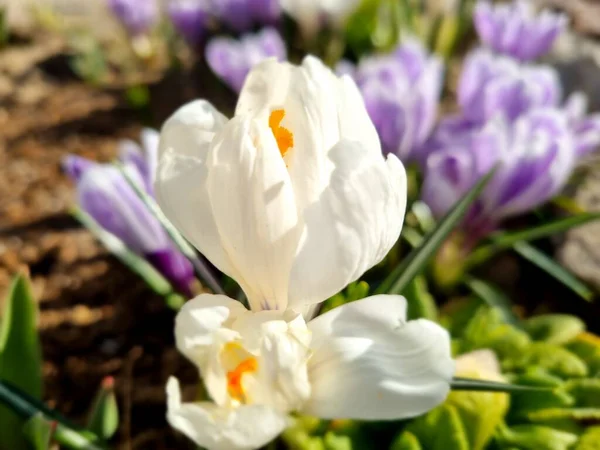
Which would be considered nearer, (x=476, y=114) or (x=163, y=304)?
(x=476, y=114)

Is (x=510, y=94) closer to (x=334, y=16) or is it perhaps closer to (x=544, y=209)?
(x=544, y=209)

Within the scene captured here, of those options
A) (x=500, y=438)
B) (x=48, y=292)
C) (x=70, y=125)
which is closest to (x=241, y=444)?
(x=500, y=438)

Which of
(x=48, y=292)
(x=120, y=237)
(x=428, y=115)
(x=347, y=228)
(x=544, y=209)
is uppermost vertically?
(x=347, y=228)

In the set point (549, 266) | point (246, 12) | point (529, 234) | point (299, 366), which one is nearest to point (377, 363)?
point (299, 366)

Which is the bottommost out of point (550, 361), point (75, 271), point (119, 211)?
point (75, 271)

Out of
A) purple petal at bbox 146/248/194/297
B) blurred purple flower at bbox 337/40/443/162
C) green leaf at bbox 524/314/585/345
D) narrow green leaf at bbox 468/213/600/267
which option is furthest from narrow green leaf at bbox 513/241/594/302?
purple petal at bbox 146/248/194/297

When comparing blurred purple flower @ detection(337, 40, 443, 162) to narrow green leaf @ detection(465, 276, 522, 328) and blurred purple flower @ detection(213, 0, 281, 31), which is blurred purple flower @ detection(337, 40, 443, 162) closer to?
narrow green leaf @ detection(465, 276, 522, 328)

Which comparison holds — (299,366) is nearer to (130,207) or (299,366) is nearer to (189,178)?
(189,178)
